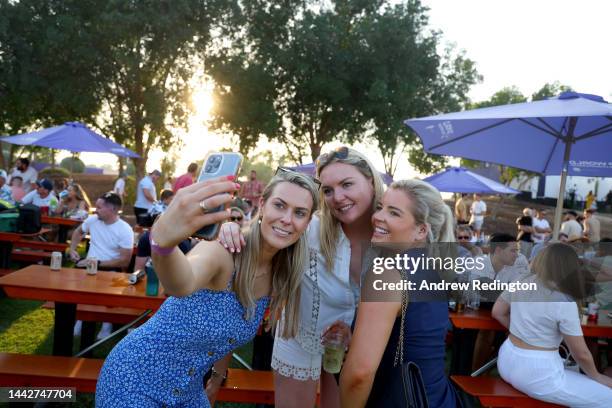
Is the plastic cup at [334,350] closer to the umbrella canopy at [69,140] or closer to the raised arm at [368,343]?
the raised arm at [368,343]

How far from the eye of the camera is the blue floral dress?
82.8 inches

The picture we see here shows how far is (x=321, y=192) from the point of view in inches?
114

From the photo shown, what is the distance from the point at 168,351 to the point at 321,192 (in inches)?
48.6

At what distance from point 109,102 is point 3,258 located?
46.2 feet

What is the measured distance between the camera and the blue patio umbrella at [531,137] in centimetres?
540

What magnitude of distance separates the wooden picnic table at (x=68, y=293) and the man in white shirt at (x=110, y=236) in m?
1.66

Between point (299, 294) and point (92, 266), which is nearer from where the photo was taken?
point (299, 294)

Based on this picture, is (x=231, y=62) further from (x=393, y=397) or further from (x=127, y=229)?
(x=393, y=397)

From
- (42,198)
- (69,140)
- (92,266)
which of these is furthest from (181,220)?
(69,140)

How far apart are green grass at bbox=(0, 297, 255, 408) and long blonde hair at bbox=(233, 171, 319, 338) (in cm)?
250

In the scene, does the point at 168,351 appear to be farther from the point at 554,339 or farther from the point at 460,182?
the point at 460,182

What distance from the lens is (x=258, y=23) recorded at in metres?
20.7

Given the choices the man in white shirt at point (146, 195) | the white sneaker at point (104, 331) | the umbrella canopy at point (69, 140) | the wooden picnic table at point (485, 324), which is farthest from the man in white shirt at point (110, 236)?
the umbrella canopy at point (69, 140)

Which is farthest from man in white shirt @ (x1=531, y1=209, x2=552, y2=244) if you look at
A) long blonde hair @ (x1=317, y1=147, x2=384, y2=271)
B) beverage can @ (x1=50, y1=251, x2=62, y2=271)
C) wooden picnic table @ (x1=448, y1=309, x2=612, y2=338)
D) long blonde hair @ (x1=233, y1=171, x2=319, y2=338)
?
long blonde hair @ (x1=233, y1=171, x2=319, y2=338)
